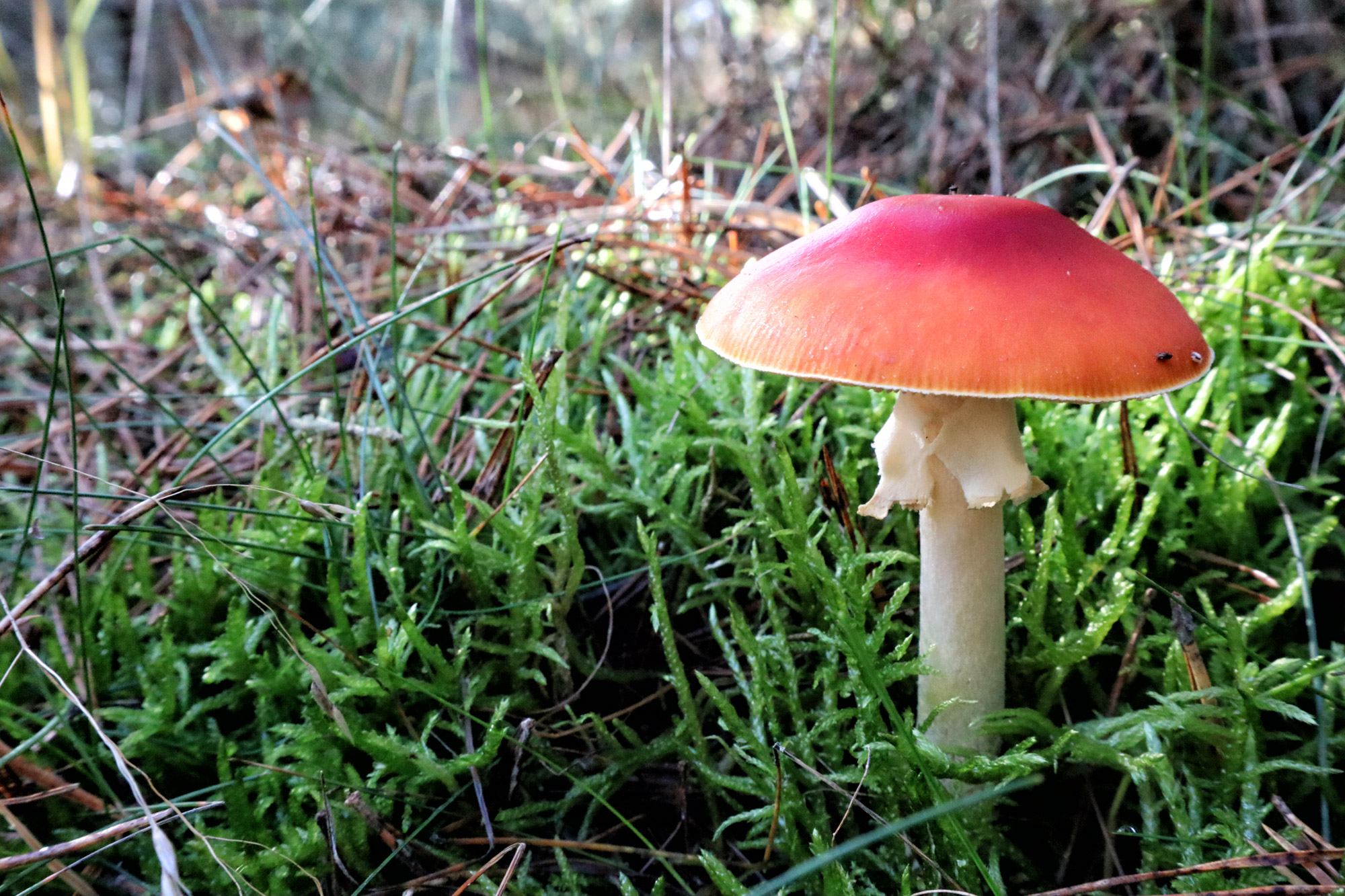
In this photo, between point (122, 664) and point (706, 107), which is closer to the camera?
point (122, 664)

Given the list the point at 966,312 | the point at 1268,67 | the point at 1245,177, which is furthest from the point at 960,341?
the point at 1268,67

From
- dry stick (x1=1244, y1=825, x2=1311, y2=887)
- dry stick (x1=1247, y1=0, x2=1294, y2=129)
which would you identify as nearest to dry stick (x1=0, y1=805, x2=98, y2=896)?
dry stick (x1=1244, y1=825, x2=1311, y2=887)

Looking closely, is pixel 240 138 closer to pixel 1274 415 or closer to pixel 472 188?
pixel 472 188

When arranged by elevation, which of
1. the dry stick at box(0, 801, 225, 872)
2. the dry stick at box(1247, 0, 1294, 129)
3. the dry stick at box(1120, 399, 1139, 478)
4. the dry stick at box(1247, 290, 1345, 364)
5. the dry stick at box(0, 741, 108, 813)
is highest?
the dry stick at box(1247, 0, 1294, 129)

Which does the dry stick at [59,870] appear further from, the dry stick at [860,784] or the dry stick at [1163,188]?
the dry stick at [1163,188]

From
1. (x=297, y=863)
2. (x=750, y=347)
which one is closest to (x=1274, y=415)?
(x=750, y=347)

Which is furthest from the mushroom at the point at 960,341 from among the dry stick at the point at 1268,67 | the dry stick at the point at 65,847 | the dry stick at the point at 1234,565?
the dry stick at the point at 1268,67

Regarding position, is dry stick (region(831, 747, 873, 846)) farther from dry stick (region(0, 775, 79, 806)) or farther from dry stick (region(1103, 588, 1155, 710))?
dry stick (region(0, 775, 79, 806))
